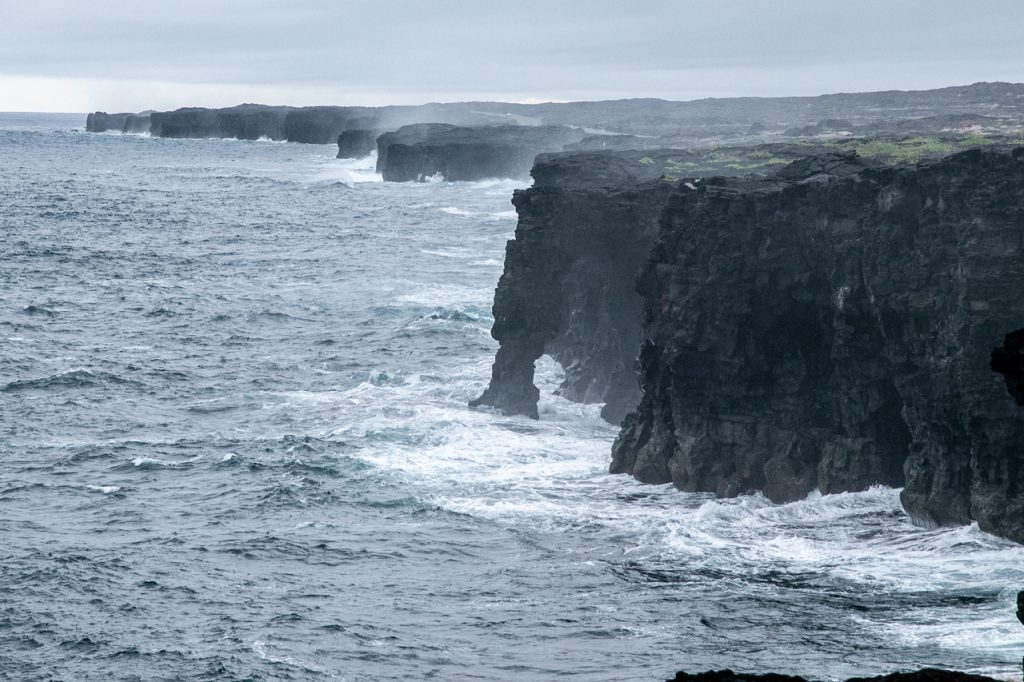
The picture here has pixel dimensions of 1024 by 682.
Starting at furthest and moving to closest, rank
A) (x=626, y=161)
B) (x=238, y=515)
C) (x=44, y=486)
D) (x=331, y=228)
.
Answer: (x=331, y=228) → (x=626, y=161) → (x=44, y=486) → (x=238, y=515)

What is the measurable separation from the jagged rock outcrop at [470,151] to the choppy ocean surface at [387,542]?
87.1 meters

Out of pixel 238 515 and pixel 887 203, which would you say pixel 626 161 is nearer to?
pixel 887 203

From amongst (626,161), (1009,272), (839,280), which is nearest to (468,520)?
(839,280)

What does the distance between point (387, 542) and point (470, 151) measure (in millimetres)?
133398

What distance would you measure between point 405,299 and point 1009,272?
58951 mm

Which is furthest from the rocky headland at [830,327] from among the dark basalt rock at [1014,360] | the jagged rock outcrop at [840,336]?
the dark basalt rock at [1014,360]

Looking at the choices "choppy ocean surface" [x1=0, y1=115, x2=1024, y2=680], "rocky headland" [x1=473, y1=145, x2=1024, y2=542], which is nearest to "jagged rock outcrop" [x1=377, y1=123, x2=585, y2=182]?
"choppy ocean surface" [x1=0, y1=115, x2=1024, y2=680]

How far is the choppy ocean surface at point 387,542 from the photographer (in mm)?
34719

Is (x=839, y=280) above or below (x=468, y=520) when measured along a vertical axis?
above

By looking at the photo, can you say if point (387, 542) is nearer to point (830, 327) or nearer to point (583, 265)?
point (830, 327)

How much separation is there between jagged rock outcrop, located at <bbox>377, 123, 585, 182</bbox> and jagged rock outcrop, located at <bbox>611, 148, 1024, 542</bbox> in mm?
111085

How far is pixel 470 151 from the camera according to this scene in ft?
571

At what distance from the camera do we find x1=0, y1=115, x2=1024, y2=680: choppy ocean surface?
114 ft

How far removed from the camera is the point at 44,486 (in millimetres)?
51031
